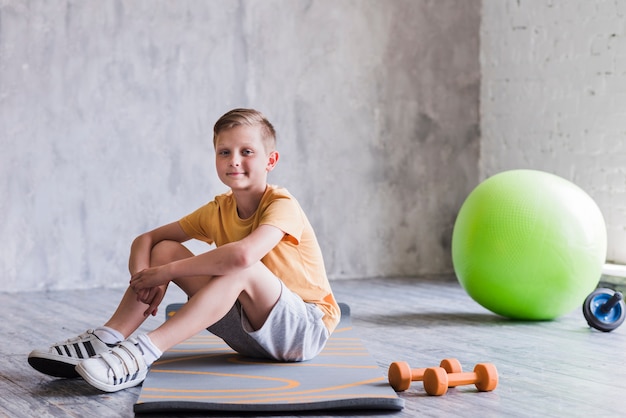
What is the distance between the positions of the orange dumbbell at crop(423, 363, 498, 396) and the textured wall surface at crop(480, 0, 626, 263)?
233 centimetres

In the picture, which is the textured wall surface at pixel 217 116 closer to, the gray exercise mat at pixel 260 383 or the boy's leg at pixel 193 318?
the gray exercise mat at pixel 260 383

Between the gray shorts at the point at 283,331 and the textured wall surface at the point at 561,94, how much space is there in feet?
8.15

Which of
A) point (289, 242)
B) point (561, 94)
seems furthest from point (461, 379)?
point (561, 94)

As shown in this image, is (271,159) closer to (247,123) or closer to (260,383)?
(247,123)

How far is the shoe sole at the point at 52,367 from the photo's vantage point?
2.48m

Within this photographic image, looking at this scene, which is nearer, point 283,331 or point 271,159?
point 283,331

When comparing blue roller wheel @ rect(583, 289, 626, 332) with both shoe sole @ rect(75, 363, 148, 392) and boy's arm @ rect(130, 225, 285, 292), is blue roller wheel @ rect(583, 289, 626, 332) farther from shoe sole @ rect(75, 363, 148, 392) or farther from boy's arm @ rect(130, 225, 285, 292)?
shoe sole @ rect(75, 363, 148, 392)

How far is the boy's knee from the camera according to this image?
2.64 meters

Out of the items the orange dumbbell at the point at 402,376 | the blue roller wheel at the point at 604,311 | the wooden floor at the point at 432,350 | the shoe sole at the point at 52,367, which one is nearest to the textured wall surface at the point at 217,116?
the wooden floor at the point at 432,350

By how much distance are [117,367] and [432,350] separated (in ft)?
4.02

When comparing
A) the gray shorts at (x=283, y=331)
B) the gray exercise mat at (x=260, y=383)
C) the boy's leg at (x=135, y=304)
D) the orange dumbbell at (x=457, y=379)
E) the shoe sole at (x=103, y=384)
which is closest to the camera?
the gray exercise mat at (x=260, y=383)

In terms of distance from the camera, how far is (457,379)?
240cm

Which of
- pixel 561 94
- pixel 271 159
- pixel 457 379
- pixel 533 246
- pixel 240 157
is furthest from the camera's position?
pixel 561 94

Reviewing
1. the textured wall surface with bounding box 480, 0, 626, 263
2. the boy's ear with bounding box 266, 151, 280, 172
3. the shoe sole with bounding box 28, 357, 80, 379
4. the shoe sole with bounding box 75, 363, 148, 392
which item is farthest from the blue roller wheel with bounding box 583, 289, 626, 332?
the shoe sole with bounding box 28, 357, 80, 379
